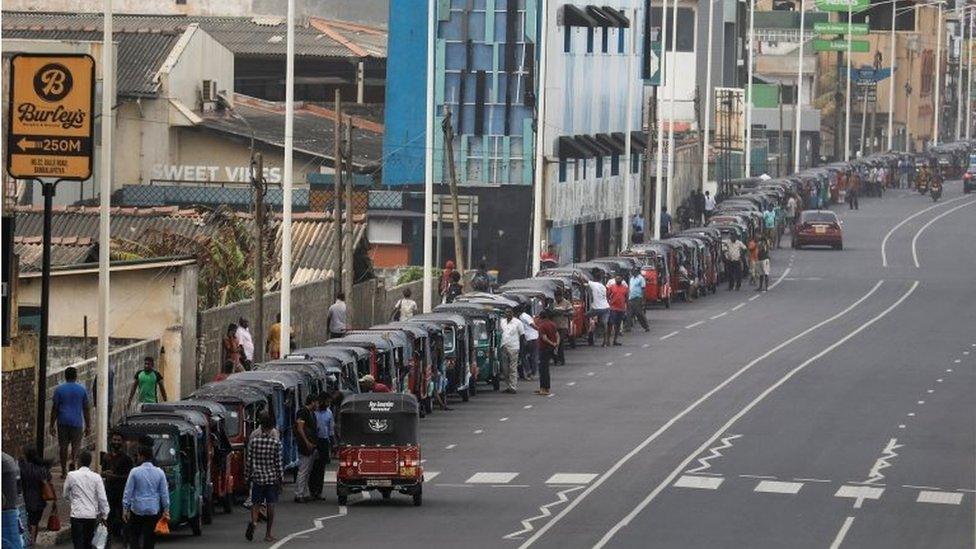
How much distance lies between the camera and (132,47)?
78375 mm

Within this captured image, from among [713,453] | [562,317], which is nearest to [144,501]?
[713,453]

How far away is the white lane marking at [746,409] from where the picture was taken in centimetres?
3038

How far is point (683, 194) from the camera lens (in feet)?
333

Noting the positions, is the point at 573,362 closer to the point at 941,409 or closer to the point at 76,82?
the point at 941,409

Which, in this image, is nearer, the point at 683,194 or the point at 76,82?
the point at 76,82

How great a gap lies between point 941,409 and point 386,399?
47.1ft

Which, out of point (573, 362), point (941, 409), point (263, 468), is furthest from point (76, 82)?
point (573, 362)

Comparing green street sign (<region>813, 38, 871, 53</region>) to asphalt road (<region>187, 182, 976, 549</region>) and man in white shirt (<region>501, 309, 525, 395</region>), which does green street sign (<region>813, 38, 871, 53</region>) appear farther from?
man in white shirt (<region>501, 309, 525, 395</region>)

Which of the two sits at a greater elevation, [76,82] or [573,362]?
[76,82]

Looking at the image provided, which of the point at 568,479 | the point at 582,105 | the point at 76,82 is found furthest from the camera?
the point at 582,105

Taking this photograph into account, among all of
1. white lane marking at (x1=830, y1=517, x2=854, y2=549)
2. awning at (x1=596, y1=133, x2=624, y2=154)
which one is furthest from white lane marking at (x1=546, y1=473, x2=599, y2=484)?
awning at (x1=596, y1=133, x2=624, y2=154)

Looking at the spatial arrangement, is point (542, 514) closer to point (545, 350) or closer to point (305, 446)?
point (305, 446)

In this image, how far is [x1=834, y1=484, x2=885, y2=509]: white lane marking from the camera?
3250 centimetres

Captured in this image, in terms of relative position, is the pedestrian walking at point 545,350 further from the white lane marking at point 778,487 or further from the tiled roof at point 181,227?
the tiled roof at point 181,227
